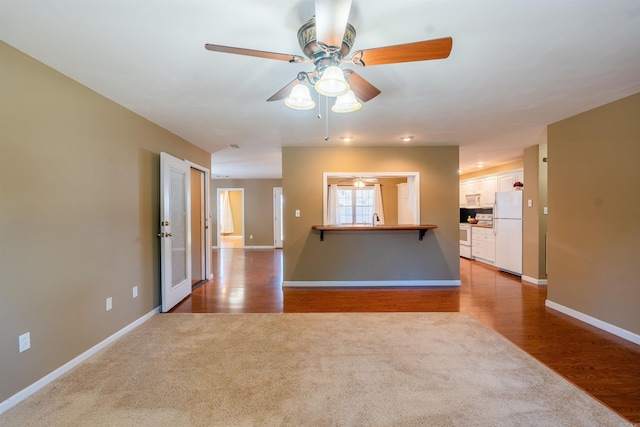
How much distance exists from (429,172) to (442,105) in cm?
193

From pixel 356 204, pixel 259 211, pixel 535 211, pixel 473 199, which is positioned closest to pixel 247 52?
pixel 535 211

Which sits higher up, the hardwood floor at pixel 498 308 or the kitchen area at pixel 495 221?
the kitchen area at pixel 495 221

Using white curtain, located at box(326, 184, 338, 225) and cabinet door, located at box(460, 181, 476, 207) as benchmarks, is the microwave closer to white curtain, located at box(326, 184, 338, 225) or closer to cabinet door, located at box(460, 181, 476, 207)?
cabinet door, located at box(460, 181, 476, 207)

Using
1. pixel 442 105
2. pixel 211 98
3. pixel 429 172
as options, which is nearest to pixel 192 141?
pixel 211 98

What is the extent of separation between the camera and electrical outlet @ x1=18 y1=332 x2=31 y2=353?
1856 mm

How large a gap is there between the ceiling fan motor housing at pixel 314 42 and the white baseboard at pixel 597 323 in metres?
3.68

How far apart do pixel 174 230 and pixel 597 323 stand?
16.6 feet

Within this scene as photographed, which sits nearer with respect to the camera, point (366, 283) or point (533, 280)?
point (366, 283)

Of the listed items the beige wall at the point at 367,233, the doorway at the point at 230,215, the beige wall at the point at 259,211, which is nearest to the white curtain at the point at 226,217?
the doorway at the point at 230,215

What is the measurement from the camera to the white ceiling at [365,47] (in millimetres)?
1502

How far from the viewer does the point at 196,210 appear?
478 cm

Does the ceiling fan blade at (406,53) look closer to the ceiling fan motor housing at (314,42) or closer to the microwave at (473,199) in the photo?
the ceiling fan motor housing at (314,42)

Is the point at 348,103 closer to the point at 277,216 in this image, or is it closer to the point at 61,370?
the point at 61,370

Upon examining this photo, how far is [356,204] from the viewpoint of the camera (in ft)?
24.6
